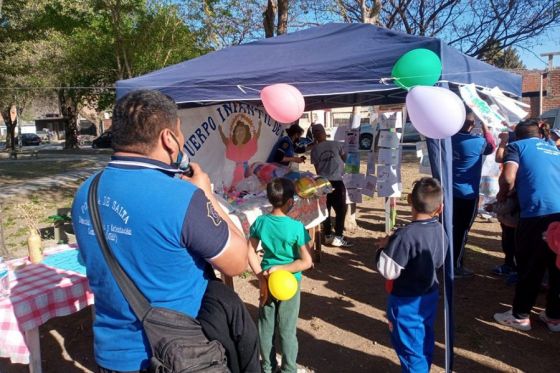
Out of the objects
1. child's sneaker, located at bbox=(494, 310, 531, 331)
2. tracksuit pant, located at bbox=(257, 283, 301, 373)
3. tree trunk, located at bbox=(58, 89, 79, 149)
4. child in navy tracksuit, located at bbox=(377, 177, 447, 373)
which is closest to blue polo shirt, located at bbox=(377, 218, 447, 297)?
child in navy tracksuit, located at bbox=(377, 177, 447, 373)

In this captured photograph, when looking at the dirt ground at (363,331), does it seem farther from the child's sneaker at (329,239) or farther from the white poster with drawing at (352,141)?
the white poster with drawing at (352,141)

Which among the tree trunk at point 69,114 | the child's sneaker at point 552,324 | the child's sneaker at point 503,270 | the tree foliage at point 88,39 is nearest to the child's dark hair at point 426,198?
the child's sneaker at point 552,324

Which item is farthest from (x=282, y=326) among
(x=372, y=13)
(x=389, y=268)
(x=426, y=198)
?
(x=372, y=13)

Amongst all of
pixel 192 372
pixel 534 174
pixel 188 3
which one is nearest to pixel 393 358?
pixel 534 174

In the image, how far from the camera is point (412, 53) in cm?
297

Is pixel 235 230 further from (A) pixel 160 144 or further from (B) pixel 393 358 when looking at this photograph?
(B) pixel 393 358

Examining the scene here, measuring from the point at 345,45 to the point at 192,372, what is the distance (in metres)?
3.50

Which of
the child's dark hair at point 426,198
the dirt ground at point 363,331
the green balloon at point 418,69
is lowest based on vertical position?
the dirt ground at point 363,331

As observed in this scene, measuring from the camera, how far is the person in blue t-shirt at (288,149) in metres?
6.33

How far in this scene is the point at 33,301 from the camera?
2.45 m

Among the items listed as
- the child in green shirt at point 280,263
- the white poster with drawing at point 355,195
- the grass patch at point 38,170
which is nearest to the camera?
the child in green shirt at point 280,263

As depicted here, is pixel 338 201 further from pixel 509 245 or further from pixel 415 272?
pixel 415 272

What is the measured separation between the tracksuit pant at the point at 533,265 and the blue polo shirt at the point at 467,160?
3.24 ft

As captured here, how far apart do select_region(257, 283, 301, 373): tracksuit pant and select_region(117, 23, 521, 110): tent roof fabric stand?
5.81 ft
